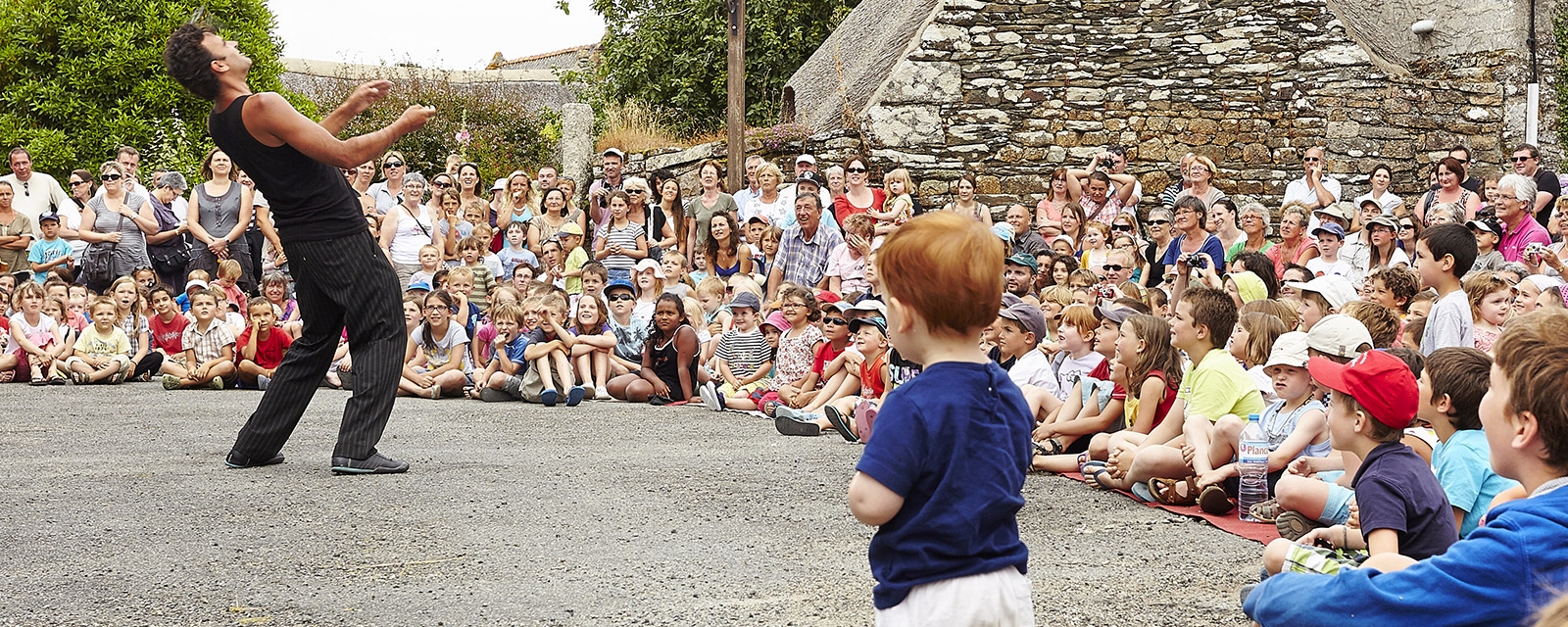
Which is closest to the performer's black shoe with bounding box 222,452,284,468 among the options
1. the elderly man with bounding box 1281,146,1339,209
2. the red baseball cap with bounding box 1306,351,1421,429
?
the red baseball cap with bounding box 1306,351,1421,429

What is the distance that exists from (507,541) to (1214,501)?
9.42 ft

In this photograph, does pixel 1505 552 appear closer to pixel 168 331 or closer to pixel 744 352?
pixel 744 352

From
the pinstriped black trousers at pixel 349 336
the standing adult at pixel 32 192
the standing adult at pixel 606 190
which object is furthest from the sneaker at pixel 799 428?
the standing adult at pixel 32 192

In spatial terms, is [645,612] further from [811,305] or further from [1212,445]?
[811,305]

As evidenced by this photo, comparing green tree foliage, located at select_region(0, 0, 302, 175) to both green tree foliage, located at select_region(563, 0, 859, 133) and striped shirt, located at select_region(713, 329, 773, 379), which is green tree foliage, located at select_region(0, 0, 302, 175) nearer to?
green tree foliage, located at select_region(563, 0, 859, 133)

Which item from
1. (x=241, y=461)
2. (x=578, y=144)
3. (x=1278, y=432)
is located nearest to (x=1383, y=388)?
(x=1278, y=432)

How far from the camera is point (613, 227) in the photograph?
12562 millimetres

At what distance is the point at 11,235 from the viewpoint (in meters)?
13.1

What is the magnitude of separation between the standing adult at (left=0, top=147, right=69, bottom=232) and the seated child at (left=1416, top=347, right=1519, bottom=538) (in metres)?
13.5

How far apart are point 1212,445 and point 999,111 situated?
10.1 meters

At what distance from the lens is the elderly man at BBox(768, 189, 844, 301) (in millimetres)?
11406

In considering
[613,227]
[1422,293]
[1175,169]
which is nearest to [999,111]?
[1175,169]

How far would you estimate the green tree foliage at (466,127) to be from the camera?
23.7 meters

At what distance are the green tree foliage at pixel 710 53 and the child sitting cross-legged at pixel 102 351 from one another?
13786mm
